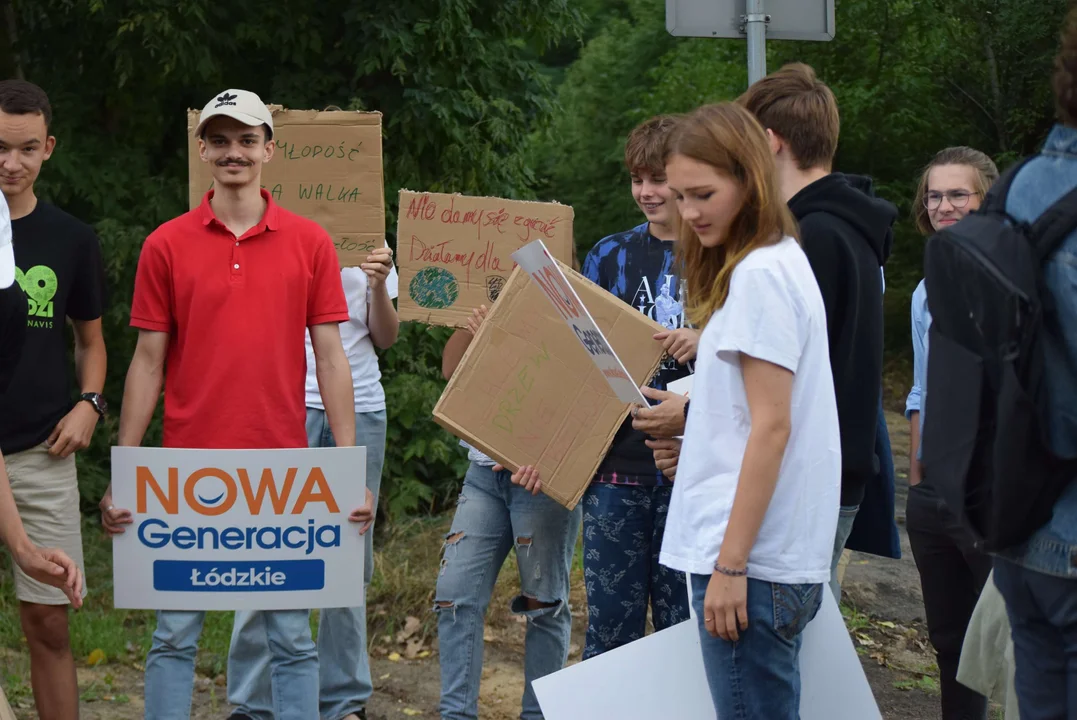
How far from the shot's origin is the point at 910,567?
6.84 metres

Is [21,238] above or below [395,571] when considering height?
above

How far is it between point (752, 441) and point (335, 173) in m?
2.08

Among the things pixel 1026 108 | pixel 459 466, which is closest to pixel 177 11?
pixel 459 466

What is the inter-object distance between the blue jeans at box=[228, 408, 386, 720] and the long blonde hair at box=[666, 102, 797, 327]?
1.96m

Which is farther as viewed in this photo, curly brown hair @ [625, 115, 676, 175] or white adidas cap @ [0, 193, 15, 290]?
curly brown hair @ [625, 115, 676, 175]

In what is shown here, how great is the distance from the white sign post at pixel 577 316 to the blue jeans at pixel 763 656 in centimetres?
64

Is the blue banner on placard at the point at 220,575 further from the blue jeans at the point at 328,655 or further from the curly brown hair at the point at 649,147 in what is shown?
the curly brown hair at the point at 649,147

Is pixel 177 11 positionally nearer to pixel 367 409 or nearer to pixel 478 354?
pixel 367 409

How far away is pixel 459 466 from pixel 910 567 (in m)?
2.65

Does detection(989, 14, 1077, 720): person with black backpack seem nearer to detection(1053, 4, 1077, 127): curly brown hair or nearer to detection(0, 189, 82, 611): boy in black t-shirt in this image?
detection(1053, 4, 1077, 127): curly brown hair

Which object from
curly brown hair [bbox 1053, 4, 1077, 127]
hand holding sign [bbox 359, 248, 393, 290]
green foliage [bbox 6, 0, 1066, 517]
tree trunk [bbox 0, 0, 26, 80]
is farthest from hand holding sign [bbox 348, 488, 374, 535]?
tree trunk [bbox 0, 0, 26, 80]

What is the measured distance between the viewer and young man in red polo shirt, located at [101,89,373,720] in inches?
138

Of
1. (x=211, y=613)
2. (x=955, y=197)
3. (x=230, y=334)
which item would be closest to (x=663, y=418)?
(x=230, y=334)

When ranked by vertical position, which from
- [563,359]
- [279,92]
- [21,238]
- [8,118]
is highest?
[279,92]
